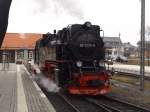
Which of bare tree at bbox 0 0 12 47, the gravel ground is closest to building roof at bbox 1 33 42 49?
the gravel ground

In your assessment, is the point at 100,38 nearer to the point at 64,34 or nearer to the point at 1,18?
Answer: the point at 64,34

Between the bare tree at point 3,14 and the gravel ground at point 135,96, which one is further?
the gravel ground at point 135,96

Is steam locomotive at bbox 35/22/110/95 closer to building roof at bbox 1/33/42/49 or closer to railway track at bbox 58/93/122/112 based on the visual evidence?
railway track at bbox 58/93/122/112

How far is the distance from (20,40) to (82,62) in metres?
79.8

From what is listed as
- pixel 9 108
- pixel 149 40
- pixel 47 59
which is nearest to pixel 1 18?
pixel 9 108

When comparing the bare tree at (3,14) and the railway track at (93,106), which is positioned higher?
the bare tree at (3,14)

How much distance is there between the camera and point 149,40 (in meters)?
86.9

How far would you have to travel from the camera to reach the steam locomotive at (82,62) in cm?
1552

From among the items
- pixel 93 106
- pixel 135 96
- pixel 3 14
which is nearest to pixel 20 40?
pixel 135 96

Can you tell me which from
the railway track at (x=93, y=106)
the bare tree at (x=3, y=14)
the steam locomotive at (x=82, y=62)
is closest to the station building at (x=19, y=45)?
the steam locomotive at (x=82, y=62)

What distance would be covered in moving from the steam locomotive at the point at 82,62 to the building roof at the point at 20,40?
242 feet

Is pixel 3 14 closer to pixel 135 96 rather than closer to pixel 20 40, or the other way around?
pixel 135 96

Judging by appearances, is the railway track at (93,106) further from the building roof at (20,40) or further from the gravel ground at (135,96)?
the building roof at (20,40)

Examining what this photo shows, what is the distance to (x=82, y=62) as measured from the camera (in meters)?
16.2
